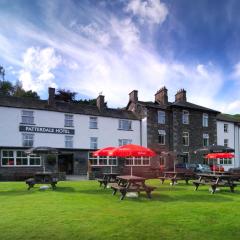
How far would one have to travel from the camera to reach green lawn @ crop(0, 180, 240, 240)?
7.37m

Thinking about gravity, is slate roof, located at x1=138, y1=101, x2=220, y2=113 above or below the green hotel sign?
above

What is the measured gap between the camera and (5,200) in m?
12.6

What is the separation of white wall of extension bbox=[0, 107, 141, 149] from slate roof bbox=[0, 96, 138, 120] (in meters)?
0.42

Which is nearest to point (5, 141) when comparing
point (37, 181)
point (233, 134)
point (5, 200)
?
point (37, 181)

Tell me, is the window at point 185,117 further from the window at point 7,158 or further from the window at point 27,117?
the window at point 7,158

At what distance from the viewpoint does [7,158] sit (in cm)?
Result: 3127

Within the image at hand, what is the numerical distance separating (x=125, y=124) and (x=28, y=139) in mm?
11870

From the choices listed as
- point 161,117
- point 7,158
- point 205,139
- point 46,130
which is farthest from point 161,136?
point 7,158

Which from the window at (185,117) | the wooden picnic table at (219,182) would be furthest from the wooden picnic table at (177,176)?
the window at (185,117)

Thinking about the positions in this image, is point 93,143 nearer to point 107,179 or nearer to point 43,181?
point 107,179

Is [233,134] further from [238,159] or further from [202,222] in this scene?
[202,222]

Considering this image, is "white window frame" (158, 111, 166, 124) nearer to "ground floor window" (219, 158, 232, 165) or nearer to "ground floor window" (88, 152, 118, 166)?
"ground floor window" (88, 152, 118, 166)

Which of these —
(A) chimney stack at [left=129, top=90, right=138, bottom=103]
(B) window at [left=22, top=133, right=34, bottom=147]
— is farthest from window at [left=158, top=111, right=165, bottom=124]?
(B) window at [left=22, top=133, right=34, bottom=147]

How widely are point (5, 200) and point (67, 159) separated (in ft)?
76.6
